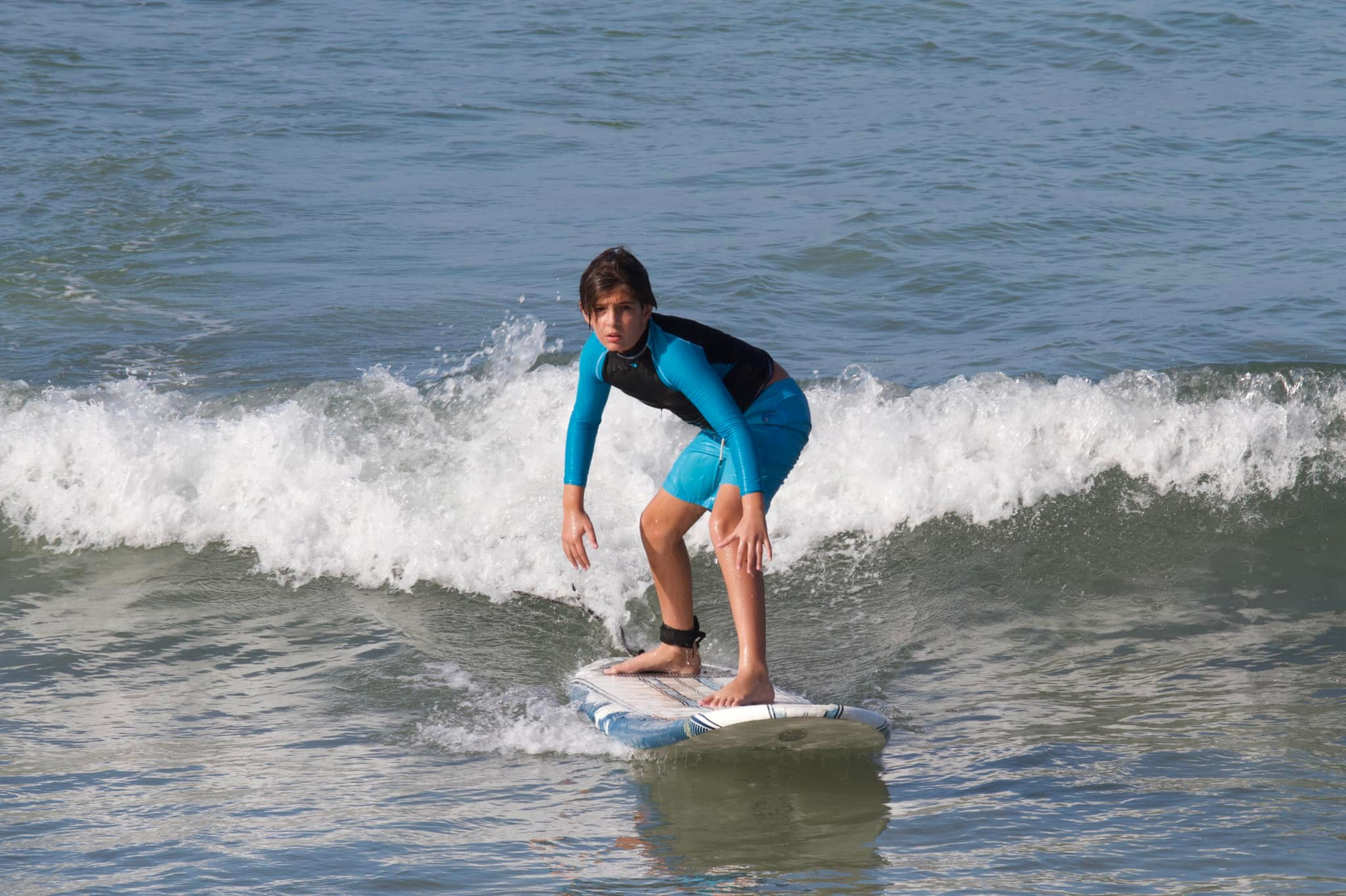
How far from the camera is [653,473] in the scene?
24.1ft

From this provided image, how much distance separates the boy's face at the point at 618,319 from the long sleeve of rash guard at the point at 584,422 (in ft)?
0.89

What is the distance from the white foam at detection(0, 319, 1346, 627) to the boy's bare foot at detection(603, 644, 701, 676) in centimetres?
159

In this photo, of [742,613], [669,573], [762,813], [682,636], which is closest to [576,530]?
[669,573]

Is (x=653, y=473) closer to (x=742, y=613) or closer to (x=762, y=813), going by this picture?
(x=742, y=613)

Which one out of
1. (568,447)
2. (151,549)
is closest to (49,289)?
(151,549)

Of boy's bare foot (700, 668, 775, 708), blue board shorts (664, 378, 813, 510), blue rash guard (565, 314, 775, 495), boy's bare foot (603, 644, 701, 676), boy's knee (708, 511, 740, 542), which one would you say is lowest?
boy's bare foot (603, 644, 701, 676)

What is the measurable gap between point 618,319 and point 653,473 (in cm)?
330

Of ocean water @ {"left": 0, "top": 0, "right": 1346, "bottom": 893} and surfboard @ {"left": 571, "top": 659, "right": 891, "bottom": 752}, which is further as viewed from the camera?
surfboard @ {"left": 571, "top": 659, "right": 891, "bottom": 752}

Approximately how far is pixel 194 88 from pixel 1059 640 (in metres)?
12.3

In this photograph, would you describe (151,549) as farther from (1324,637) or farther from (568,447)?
(1324,637)

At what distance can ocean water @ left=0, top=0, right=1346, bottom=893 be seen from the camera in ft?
13.1

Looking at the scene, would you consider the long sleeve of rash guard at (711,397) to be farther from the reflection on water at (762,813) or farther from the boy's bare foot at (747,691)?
the reflection on water at (762,813)

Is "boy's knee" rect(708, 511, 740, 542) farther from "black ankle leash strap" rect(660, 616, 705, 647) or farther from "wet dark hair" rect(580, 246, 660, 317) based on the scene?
"black ankle leash strap" rect(660, 616, 705, 647)

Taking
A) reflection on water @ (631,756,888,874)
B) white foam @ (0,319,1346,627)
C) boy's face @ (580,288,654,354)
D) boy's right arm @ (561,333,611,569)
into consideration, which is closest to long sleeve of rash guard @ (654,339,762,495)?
boy's face @ (580,288,654,354)
